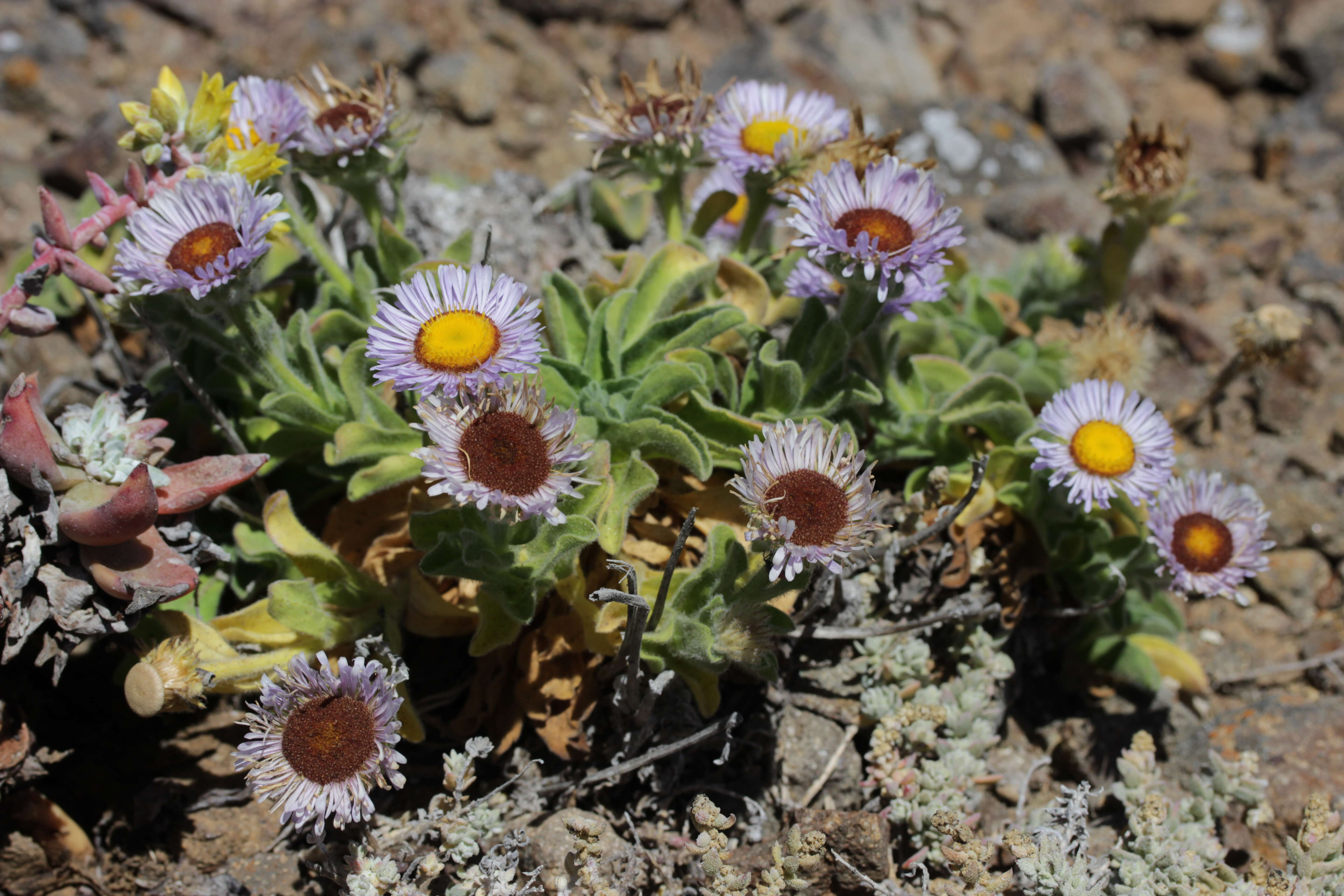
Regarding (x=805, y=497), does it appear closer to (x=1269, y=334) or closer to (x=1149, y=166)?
(x=1149, y=166)

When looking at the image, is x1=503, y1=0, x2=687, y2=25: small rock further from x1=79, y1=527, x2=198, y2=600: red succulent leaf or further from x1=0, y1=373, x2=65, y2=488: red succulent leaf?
x1=79, y1=527, x2=198, y2=600: red succulent leaf

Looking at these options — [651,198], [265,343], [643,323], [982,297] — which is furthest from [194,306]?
[982,297]

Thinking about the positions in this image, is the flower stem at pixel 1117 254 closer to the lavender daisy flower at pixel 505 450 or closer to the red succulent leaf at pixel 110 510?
the lavender daisy flower at pixel 505 450

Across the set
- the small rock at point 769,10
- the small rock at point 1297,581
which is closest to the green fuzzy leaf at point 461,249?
the small rock at point 1297,581

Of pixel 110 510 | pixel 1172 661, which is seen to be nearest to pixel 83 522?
pixel 110 510

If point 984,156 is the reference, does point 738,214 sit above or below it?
below

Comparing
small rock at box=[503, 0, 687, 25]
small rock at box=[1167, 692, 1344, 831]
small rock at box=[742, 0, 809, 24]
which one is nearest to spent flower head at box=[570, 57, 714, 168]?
small rock at box=[1167, 692, 1344, 831]
